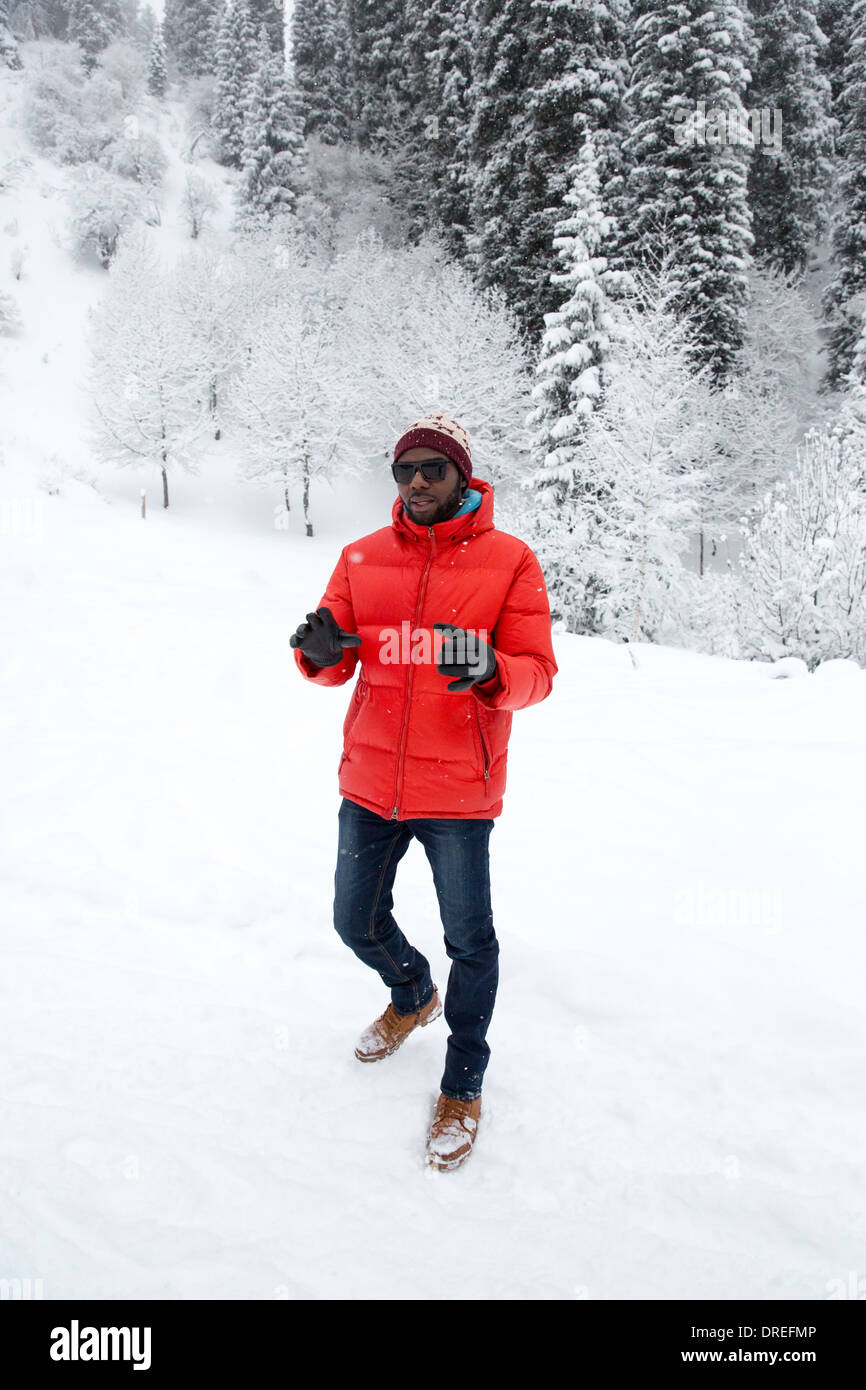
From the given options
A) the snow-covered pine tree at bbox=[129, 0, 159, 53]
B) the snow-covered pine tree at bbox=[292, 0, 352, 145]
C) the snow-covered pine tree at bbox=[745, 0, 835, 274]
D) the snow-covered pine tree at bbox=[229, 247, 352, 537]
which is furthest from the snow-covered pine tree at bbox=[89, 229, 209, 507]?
the snow-covered pine tree at bbox=[129, 0, 159, 53]

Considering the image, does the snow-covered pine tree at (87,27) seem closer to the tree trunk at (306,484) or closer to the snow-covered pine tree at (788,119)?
the tree trunk at (306,484)

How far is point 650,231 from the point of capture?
2092 centimetres

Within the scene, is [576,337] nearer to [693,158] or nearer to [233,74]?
[693,158]

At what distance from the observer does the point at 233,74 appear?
1515 inches

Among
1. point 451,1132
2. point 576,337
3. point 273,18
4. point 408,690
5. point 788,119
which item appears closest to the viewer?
point 408,690

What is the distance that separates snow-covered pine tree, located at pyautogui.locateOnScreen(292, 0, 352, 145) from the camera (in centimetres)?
3322

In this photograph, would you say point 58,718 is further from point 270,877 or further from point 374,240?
point 374,240

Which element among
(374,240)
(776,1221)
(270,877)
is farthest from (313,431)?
(776,1221)

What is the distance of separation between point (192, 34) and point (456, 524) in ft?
227

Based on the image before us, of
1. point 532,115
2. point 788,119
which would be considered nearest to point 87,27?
point 532,115

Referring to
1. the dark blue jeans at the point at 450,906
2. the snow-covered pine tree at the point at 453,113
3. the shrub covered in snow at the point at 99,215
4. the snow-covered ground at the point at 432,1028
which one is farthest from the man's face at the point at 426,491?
the shrub covered in snow at the point at 99,215

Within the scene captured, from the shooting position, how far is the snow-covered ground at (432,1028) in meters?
1.99

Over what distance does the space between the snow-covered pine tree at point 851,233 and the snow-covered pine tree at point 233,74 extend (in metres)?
27.9
